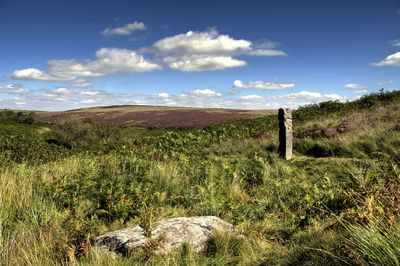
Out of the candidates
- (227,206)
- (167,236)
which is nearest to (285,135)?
(227,206)

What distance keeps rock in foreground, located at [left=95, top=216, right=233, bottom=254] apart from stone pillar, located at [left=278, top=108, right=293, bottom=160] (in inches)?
360

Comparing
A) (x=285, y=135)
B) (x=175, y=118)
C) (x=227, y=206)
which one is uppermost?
(x=285, y=135)

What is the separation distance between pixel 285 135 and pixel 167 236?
10.2 metres

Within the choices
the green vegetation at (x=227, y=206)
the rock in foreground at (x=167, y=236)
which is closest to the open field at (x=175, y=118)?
the green vegetation at (x=227, y=206)

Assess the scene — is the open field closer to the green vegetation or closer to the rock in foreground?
the green vegetation

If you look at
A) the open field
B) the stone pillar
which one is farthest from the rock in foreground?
the open field

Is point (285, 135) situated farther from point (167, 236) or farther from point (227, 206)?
point (167, 236)

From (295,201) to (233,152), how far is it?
9505 mm

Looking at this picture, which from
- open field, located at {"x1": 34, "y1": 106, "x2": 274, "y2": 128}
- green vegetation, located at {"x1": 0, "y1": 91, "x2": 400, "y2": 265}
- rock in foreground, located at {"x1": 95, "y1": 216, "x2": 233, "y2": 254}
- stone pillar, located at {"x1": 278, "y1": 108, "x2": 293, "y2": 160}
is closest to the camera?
green vegetation, located at {"x1": 0, "y1": 91, "x2": 400, "y2": 265}

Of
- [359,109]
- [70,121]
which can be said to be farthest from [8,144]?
[70,121]

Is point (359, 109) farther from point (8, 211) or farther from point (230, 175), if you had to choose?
point (8, 211)

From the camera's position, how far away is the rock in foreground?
4.93m

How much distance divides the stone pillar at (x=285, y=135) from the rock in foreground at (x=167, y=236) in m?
9.15

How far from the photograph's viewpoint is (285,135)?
48.3ft
